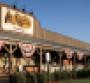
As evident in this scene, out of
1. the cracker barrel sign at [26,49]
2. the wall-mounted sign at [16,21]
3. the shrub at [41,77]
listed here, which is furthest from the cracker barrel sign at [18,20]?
the shrub at [41,77]

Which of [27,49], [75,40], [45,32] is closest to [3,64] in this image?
[27,49]

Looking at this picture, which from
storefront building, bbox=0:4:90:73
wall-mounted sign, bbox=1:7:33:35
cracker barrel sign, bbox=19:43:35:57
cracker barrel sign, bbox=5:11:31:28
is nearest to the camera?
cracker barrel sign, bbox=19:43:35:57

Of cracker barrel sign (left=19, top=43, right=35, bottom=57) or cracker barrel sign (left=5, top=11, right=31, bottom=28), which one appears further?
cracker barrel sign (left=5, top=11, right=31, bottom=28)

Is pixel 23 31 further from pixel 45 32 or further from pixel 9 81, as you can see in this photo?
pixel 9 81

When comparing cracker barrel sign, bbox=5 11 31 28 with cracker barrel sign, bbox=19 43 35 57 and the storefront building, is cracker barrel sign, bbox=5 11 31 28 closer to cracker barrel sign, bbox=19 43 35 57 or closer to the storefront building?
the storefront building

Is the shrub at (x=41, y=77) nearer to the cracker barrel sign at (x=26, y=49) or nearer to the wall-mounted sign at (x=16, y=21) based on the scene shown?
the cracker barrel sign at (x=26, y=49)

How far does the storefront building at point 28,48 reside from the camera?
34.5 metres

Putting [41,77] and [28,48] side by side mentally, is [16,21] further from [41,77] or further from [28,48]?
[41,77]

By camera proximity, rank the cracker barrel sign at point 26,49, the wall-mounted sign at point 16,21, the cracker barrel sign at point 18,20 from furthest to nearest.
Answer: the cracker barrel sign at point 18,20, the wall-mounted sign at point 16,21, the cracker barrel sign at point 26,49

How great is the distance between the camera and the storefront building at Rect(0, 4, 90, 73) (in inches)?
1357

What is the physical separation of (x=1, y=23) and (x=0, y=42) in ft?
47.3

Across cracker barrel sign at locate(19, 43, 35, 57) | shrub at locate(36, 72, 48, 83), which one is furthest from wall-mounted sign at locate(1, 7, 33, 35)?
shrub at locate(36, 72, 48, 83)

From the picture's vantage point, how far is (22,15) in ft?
167

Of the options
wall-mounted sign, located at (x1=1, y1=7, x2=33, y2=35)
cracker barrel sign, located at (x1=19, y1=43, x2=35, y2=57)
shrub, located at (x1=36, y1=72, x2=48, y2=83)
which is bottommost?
shrub, located at (x1=36, y1=72, x2=48, y2=83)
